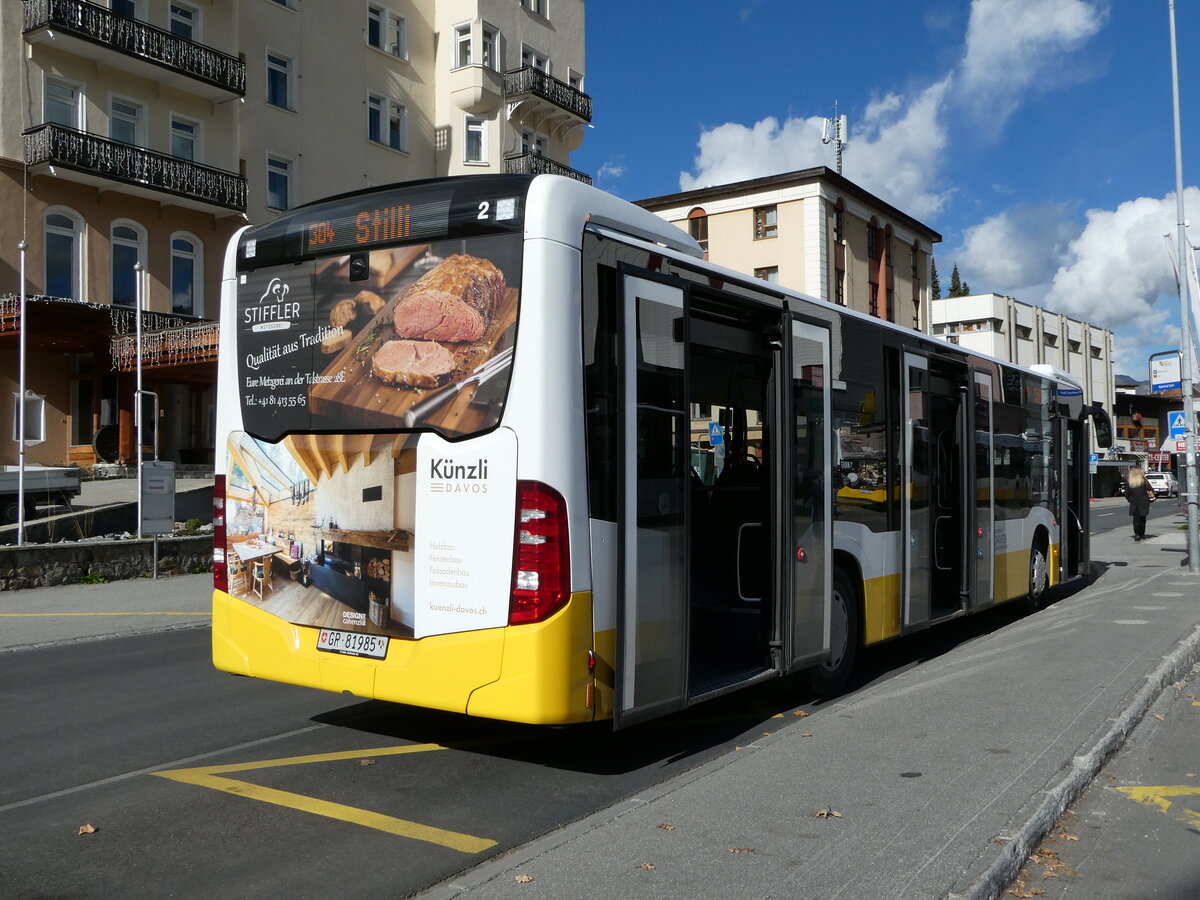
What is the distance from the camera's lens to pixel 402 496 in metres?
5.87

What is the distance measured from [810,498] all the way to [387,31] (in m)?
33.3

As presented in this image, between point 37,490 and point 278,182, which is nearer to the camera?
point 37,490

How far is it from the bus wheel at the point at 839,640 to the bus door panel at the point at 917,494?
37.8 inches

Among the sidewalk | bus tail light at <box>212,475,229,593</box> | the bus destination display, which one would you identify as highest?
the bus destination display

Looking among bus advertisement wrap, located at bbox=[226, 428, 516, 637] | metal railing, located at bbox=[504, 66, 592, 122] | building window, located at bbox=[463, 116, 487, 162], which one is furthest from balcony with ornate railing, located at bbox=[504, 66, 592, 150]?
bus advertisement wrap, located at bbox=[226, 428, 516, 637]

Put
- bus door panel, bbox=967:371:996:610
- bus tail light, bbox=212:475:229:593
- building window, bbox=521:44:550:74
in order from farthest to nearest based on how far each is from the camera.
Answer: building window, bbox=521:44:550:74
bus door panel, bbox=967:371:996:610
bus tail light, bbox=212:475:229:593

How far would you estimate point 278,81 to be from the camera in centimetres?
3312

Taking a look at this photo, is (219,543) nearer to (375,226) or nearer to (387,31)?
(375,226)

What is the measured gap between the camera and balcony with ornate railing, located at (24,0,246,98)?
2695 centimetres

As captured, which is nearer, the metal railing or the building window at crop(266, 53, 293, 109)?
the building window at crop(266, 53, 293, 109)

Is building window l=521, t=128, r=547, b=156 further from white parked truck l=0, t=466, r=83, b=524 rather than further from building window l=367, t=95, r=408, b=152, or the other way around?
white parked truck l=0, t=466, r=83, b=524

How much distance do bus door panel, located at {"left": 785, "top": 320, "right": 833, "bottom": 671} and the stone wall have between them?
Answer: 39.3ft

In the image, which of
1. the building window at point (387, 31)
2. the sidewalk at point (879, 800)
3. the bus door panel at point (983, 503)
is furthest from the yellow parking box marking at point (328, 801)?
the building window at point (387, 31)

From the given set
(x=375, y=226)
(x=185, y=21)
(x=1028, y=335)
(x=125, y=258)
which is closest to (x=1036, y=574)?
(x=375, y=226)
